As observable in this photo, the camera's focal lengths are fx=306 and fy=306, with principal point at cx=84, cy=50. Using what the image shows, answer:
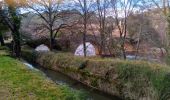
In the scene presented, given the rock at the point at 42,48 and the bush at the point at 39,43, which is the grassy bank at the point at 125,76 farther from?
the bush at the point at 39,43

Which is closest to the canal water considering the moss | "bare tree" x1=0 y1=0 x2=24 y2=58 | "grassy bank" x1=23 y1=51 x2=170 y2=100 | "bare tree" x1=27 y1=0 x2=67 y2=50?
"grassy bank" x1=23 y1=51 x2=170 y2=100

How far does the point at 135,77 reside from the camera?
1411 cm

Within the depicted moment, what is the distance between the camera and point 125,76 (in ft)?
48.9

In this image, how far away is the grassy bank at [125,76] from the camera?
12219 mm

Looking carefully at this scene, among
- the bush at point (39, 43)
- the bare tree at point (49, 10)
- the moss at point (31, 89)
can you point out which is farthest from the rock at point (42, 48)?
the moss at point (31, 89)

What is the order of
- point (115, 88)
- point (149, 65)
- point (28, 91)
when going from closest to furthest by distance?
point (28, 91) < point (149, 65) < point (115, 88)

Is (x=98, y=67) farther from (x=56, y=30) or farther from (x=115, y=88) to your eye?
(x=56, y=30)

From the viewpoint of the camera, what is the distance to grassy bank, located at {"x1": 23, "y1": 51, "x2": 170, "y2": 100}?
12.2m

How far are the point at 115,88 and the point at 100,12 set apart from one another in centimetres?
1548

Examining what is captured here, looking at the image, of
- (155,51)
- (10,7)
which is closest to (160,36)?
(155,51)

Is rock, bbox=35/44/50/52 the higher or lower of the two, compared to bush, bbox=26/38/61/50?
lower

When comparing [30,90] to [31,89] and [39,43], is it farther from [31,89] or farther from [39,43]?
[39,43]

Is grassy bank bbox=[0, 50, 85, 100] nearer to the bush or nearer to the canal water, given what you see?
the canal water

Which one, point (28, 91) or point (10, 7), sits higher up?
point (10, 7)
